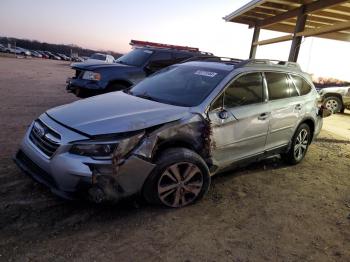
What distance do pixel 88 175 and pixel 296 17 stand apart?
1010cm

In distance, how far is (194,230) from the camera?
397 cm

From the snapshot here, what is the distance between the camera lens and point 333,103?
17.6 meters

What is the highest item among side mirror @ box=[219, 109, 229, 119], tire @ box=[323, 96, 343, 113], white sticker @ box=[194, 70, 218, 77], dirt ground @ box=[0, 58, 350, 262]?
white sticker @ box=[194, 70, 218, 77]

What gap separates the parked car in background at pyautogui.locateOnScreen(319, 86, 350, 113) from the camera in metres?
17.2

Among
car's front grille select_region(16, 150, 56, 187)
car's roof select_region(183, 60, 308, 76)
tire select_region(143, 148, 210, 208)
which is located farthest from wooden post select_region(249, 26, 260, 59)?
car's front grille select_region(16, 150, 56, 187)

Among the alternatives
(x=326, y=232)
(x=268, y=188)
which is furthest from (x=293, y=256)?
(x=268, y=188)

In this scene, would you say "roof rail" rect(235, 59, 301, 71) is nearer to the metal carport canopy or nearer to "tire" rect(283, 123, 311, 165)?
"tire" rect(283, 123, 311, 165)

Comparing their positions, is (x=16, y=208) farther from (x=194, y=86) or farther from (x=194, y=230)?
(x=194, y=86)

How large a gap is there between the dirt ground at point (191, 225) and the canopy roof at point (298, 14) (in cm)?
595

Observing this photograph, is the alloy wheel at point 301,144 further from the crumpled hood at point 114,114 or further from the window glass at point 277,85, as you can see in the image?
the crumpled hood at point 114,114

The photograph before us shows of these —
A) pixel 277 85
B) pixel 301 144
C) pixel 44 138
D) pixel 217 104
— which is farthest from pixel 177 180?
pixel 301 144

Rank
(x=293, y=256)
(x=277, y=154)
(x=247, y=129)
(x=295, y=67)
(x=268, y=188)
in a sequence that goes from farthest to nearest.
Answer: (x=295, y=67) → (x=277, y=154) → (x=268, y=188) → (x=247, y=129) → (x=293, y=256)

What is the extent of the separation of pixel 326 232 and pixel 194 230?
153 cm

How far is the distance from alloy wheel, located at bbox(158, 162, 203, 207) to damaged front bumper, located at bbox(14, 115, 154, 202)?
0.29 m
